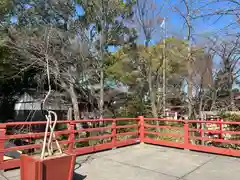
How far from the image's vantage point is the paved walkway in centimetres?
448

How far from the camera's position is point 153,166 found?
5.19 metres

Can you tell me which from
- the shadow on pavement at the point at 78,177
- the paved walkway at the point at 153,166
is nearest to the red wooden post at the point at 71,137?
the paved walkway at the point at 153,166

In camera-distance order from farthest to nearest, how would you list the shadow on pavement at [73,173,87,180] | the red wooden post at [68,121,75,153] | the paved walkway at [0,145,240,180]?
the red wooden post at [68,121,75,153], the paved walkway at [0,145,240,180], the shadow on pavement at [73,173,87,180]

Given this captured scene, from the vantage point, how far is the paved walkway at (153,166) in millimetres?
4480

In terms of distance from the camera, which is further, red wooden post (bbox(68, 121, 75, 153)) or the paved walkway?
red wooden post (bbox(68, 121, 75, 153))

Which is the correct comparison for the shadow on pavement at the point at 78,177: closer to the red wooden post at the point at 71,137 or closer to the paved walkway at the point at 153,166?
the paved walkway at the point at 153,166

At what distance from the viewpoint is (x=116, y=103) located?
15.5m

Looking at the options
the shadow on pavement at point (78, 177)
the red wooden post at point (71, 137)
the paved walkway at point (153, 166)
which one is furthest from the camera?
the red wooden post at point (71, 137)

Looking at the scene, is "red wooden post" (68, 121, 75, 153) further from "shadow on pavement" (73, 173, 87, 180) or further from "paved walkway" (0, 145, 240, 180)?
"shadow on pavement" (73, 173, 87, 180)

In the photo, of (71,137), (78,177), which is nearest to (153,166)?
(78,177)

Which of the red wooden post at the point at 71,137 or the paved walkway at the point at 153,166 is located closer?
the paved walkway at the point at 153,166

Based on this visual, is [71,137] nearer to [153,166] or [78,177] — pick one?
[78,177]

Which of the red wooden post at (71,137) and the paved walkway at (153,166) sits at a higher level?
the red wooden post at (71,137)

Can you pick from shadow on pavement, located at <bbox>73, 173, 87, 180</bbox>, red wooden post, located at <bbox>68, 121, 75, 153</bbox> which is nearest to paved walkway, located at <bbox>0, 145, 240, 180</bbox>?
shadow on pavement, located at <bbox>73, 173, 87, 180</bbox>
